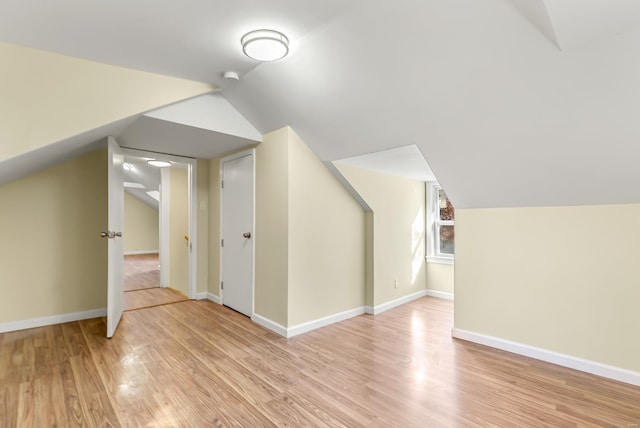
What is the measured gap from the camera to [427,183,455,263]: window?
15.4ft

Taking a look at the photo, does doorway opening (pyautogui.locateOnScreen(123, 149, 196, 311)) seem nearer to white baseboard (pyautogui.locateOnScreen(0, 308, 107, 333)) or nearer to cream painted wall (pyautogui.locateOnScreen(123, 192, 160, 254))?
white baseboard (pyautogui.locateOnScreen(0, 308, 107, 333))

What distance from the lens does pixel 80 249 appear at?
3.55 metres

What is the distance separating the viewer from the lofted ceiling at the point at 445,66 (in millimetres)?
1570

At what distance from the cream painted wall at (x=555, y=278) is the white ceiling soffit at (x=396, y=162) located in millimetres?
740

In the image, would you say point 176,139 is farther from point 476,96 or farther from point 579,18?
point 579,18

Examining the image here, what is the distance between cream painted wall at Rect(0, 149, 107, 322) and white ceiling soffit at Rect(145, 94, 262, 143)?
1.56 metres

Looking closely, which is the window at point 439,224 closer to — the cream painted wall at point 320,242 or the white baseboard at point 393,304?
the white baseboard at point 393,304

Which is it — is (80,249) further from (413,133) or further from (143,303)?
(413,133)

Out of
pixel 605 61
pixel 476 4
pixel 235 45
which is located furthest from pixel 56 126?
pixel 605 61

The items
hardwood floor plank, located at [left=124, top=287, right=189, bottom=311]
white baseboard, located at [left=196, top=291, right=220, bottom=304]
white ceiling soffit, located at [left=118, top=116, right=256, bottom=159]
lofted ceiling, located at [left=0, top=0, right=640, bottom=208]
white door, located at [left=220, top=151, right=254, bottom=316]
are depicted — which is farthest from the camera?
white baseboard, located at [left=196, top=291, right=220, bottom=304]

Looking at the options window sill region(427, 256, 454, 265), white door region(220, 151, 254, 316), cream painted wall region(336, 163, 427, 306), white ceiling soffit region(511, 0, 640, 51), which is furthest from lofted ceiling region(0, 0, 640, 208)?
window sill region(427, 256, 454, 265)

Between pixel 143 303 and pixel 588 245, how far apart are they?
483 centimetres

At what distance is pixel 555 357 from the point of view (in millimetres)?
2494

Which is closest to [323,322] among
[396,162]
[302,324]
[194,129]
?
[302,324]
